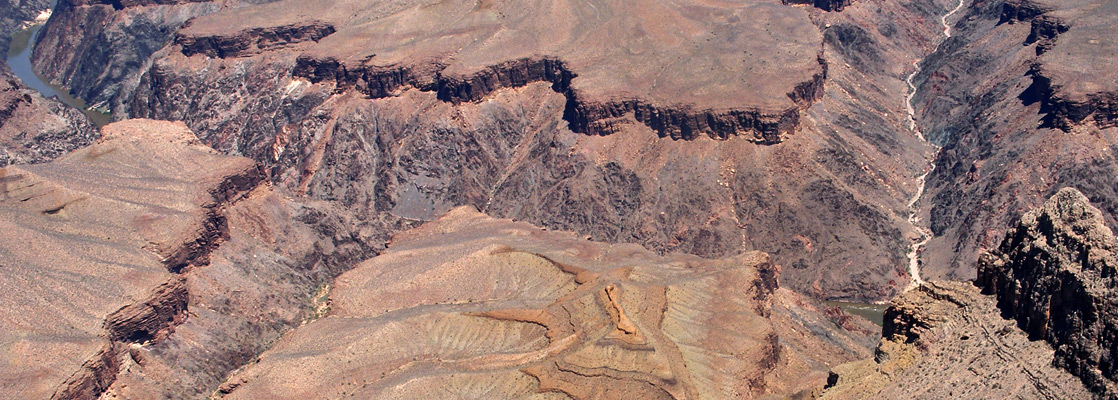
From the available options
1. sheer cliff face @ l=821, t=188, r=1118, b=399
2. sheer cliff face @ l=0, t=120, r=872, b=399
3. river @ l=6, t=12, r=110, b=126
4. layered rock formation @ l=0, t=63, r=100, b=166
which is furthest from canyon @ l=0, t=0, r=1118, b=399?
river @ l=6, t=12, r=110, b=126

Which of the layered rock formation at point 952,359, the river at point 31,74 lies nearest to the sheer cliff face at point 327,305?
the layered rock formation at point 952,359

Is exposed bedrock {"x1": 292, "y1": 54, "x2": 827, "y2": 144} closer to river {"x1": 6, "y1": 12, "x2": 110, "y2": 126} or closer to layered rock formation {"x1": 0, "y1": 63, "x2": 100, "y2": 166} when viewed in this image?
layered rock formation {"x1": 0, "y1": 63, "x2": 100, "y2": 166}

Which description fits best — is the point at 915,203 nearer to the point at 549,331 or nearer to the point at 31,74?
the point at 549,331

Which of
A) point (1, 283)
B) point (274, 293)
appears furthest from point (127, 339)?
point (274, 293)

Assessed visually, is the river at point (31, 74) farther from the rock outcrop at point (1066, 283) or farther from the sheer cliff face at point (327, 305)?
the rock outcrop at point (1066, 283)

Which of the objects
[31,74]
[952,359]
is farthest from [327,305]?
[31,74]

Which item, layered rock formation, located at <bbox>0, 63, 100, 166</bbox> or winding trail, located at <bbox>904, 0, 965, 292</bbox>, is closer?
winding trail, located at <bbox>904, 0, 965, 292</bbox>
